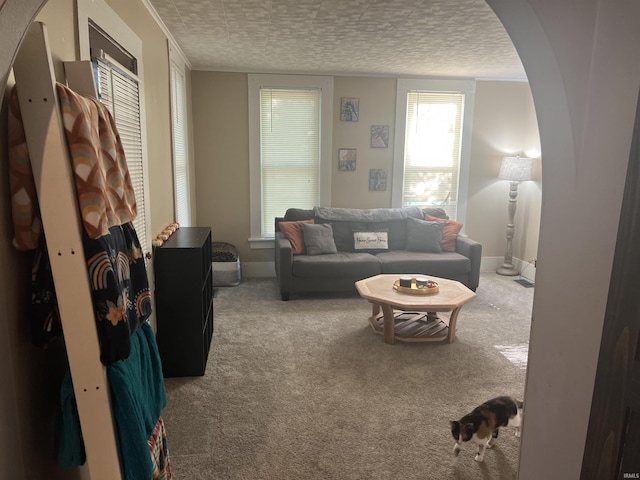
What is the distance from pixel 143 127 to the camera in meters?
2.69

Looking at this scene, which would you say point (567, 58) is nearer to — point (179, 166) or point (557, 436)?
point (557, 436)

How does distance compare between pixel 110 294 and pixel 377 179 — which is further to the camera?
pixel 377 179

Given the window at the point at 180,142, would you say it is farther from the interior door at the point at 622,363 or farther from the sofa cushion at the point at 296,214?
the interior door at the point at 622,363

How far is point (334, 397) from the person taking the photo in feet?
9.16

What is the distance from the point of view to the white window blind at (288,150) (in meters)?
5.38

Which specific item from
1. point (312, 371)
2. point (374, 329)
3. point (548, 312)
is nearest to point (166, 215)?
point (312, 371)

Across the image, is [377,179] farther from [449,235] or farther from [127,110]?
[127,110]

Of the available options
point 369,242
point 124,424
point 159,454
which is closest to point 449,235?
point 369,242

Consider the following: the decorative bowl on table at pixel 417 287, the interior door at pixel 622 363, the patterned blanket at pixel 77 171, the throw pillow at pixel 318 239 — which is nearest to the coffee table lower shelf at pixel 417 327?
the decorative bowl on table at pixel 417 287

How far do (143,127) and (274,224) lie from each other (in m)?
3.01

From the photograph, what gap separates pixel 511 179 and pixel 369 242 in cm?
194

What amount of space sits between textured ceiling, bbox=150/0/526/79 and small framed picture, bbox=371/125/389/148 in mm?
656

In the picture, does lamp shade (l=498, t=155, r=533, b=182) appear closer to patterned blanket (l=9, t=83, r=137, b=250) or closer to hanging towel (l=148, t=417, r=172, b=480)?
hanging towel (l=148, t=417, r=172, b=480)

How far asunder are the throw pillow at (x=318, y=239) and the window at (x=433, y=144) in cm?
124
